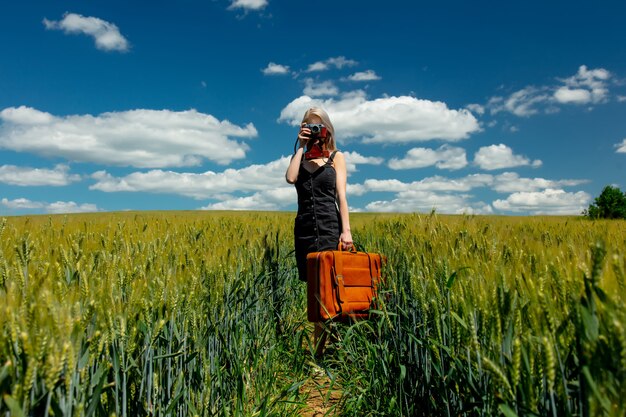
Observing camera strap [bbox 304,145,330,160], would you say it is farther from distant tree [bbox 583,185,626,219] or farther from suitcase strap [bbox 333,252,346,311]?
distant tree [bbox 583,185,626,219]

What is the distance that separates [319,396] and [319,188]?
162cm

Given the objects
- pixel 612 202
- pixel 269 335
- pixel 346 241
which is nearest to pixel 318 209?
pixel 346 241

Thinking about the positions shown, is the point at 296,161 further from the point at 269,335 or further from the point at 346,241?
the point at 269,335

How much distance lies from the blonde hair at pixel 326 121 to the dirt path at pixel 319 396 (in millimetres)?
1833

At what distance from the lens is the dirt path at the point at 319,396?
10.3ft

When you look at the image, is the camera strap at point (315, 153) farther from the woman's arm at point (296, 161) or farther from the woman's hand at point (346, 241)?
the woman's hand at point (346, 241)

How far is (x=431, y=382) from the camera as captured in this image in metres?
2.20

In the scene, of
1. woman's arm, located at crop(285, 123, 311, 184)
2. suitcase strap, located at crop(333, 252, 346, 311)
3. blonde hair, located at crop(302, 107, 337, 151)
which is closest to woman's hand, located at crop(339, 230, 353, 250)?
suitcase strap, located at crop(333, 252, 346, 311)

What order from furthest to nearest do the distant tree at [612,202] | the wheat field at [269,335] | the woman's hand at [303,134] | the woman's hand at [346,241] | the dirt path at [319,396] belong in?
the distant tree at [612,202] → the woman's hand at [303,134] → the woman's hand at [346,241] → the dirt path at [319,396] → the wheat field at [269,335]

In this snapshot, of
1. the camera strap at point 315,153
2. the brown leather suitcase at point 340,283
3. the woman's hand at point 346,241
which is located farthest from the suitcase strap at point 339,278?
the camera strap at point 315,153

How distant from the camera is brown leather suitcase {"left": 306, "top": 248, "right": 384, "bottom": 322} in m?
3.43

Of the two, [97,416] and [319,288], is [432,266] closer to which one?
[319,288]

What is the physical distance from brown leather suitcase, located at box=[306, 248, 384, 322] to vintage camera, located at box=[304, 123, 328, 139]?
1.04 metres

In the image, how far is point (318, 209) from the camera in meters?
3.89
